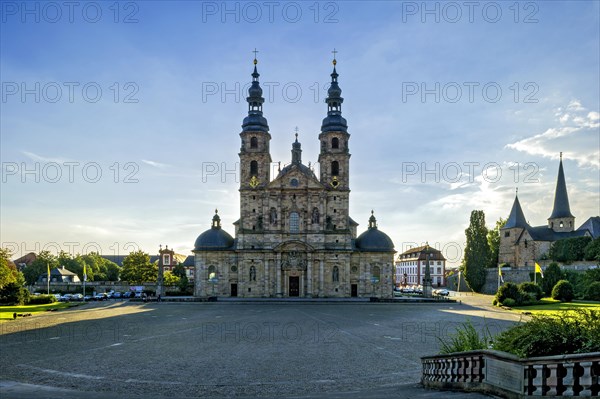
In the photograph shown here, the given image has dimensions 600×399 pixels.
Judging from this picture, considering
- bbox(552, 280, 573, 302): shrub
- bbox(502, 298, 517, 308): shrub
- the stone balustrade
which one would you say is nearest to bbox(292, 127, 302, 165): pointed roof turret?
bbox(502, 298, 517, 308): shrub

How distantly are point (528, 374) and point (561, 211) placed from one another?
93704 mm

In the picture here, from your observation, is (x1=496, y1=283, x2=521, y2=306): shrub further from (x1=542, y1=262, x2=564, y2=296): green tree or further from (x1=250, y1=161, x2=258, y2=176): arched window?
(x1=250, y1=161, x2=258, y2=176): arched window

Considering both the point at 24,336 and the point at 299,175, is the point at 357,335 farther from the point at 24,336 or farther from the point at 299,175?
the point at 299,175

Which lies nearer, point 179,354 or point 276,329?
point 179,354

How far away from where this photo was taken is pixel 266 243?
70438 mm

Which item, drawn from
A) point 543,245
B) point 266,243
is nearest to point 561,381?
point 266,243

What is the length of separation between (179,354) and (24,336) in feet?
37.3

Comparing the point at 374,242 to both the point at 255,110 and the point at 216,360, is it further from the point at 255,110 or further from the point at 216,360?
the point at 216,360

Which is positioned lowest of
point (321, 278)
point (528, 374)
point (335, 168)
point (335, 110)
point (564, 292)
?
point (564, 292)

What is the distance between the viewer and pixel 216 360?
18531 millimetres

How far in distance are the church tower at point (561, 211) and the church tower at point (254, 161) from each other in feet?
180

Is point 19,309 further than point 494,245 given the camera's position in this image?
No

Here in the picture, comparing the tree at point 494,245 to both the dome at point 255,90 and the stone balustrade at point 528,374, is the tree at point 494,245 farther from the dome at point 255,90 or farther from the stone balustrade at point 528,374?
the stone balustrade at point 528,374

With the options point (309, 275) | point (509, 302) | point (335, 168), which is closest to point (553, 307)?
point (509, 302)
